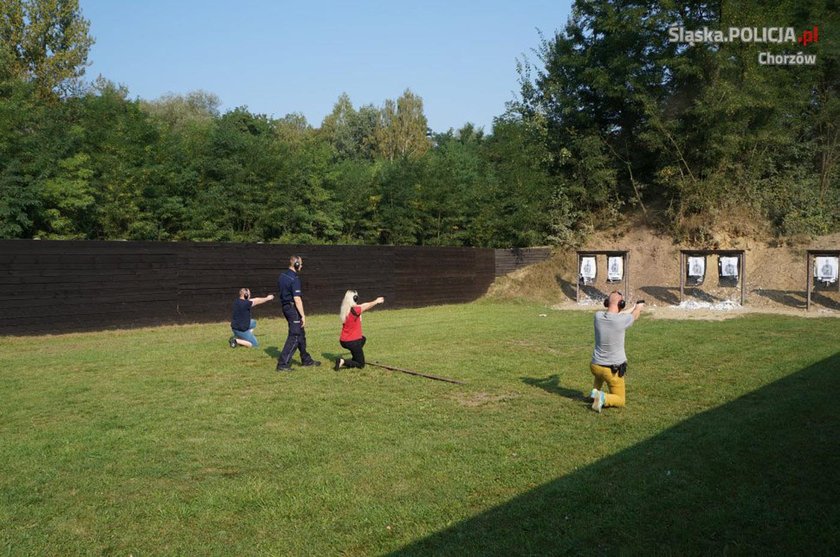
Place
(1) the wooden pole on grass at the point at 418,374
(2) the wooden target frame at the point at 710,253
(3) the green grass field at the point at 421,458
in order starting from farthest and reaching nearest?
(2) the wooden target frame at the point at 710,253, (1) the wooden pole on grass at the point at 418,374, (3) the green grass field at the point at 421,458

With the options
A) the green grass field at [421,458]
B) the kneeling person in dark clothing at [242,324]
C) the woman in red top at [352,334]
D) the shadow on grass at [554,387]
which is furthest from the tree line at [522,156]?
the shadow on grass at [554,387]

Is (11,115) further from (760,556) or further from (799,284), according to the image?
(799,284)

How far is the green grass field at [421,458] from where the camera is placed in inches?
169

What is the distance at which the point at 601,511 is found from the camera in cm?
461

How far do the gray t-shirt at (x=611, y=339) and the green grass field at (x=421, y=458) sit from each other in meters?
0.62

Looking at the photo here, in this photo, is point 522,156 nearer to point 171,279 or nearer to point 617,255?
point 617,255

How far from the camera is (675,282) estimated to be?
2478cm

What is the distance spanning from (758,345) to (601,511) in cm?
949

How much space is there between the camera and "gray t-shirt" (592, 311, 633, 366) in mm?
7664

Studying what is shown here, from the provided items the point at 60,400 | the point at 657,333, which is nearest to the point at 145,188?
the point at 60,400

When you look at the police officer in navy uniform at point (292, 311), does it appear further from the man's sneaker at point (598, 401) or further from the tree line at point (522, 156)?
the tree line at point (522, 156)

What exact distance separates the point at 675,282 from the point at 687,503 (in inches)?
853

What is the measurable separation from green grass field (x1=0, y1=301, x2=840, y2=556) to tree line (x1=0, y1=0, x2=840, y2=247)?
11171 millimetres

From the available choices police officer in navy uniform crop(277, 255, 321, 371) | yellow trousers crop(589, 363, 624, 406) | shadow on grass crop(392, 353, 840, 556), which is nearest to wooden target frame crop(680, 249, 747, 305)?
yellow trousers crop(589, 363, 624, 406)
